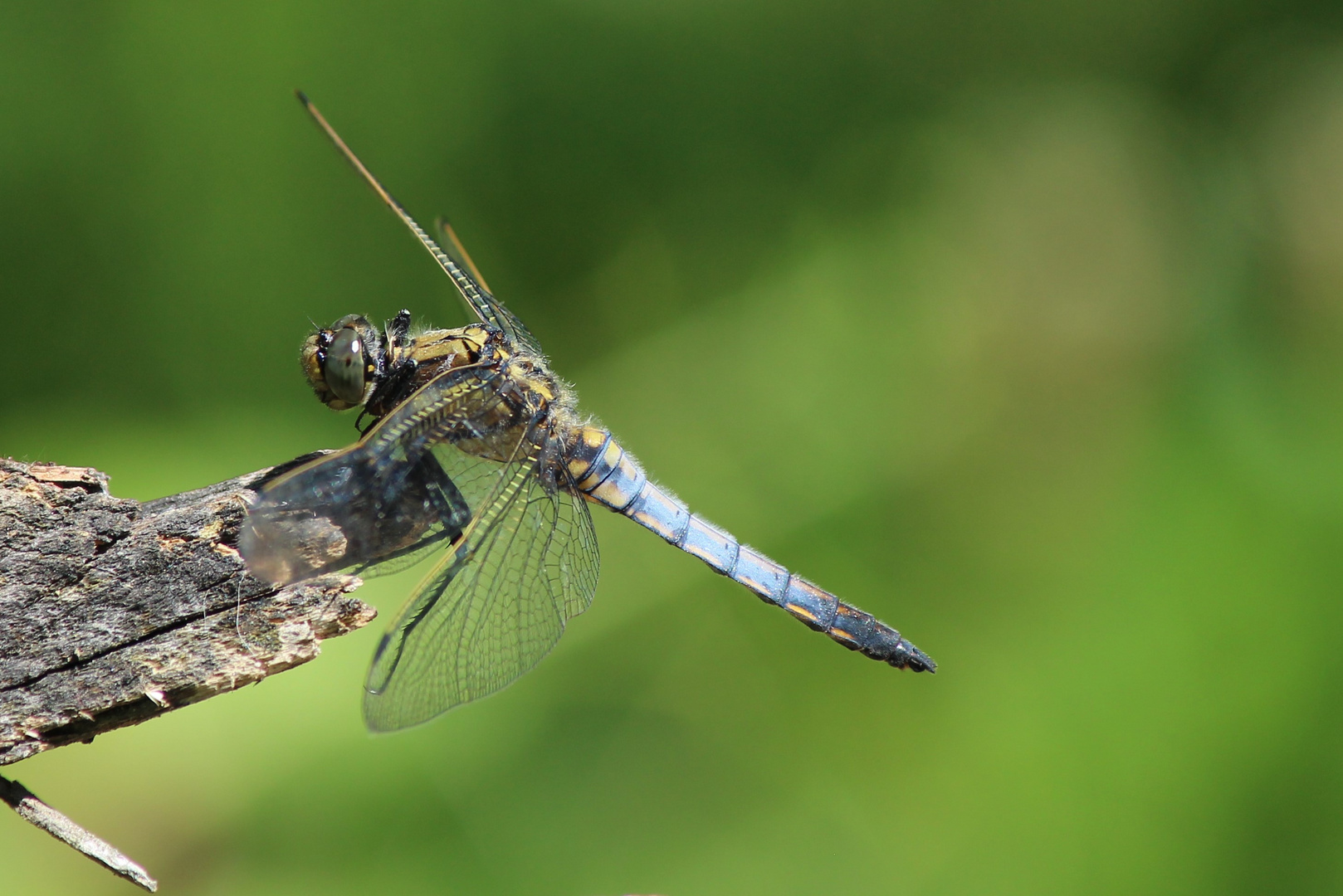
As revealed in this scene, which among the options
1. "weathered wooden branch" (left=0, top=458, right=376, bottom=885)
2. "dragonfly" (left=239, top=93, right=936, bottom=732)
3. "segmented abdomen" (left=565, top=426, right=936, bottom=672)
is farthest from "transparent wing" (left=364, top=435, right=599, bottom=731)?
"weathered wooden branch" (left=0, top=458, right=376, bottom=885)

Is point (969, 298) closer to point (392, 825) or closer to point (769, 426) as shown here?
point (769, 426)

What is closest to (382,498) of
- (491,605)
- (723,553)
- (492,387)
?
(491,605)

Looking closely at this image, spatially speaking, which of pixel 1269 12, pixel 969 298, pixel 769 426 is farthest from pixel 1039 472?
pixel 1269 12

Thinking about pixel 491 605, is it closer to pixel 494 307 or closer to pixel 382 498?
pixel 382 498

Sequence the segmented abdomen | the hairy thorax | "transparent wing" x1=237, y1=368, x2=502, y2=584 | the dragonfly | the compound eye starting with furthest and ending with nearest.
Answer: the segmented abdomen, the hairy thorax, the compound eye, the dragonfly, "transparent wing" x1=237, y1=368, x2=502, y2=584

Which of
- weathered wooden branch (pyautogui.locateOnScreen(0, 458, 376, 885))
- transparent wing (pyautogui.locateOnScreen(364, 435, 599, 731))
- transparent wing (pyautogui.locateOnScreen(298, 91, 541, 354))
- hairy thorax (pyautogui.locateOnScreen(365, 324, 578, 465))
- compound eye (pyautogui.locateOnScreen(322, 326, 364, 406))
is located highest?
transparent wing (pyautogui.locateOnScreen(298, 91, 541, 354))

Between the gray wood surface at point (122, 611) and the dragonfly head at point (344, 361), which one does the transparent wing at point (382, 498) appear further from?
the dragonfly head at point (344, 361)

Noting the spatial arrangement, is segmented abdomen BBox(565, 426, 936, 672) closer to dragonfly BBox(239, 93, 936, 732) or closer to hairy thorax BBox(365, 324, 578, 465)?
dragonfly BBox(239, 93, 936, 732)

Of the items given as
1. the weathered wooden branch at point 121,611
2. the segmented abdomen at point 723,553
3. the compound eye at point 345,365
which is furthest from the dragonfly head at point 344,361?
the weathered wooden branch at point 121,611

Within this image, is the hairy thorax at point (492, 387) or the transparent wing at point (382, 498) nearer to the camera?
the transparent wing at point (382, 498)
